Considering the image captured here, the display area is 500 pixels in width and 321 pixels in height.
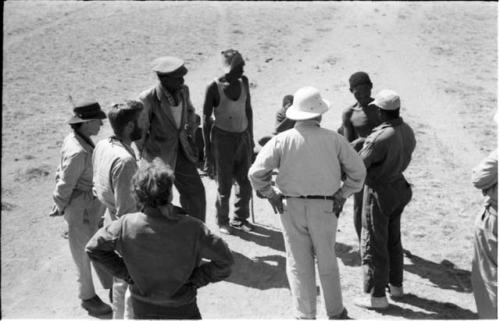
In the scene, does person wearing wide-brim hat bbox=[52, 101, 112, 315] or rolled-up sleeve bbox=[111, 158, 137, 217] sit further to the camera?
person wearing wide-brim hat bbox=[52, 101, 112, 315]

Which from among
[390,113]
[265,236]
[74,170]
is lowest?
[265,236]

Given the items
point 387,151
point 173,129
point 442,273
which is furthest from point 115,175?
point 442,273

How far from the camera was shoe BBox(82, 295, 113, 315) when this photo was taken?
616cm

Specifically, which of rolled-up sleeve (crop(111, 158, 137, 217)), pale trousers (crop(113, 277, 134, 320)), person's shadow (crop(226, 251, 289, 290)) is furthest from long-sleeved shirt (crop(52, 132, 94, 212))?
person's shadow (crop(226, 251, 289, 290))

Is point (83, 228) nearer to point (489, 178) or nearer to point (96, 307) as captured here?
point (96, 307)

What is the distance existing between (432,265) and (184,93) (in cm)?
316

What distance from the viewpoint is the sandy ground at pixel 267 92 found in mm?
6824

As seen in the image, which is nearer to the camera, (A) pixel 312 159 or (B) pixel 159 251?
(B) pixel 159 251

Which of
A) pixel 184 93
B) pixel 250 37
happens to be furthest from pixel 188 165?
pixel 250 37

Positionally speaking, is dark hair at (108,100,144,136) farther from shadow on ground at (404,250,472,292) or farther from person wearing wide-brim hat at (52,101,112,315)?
shadow on ground at (404,250,472,292)

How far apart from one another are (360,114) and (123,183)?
8.50 ft

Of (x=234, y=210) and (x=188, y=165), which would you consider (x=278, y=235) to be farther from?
(x=188, y=165)

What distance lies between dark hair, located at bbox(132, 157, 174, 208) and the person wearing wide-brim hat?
1.79 metres

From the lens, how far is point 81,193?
19.5 ft
